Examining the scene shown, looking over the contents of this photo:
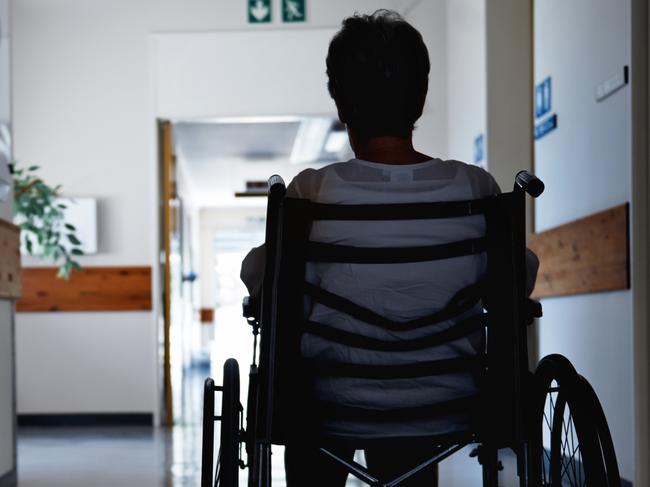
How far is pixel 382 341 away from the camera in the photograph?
5.04 ft

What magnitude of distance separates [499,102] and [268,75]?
1.97 meters

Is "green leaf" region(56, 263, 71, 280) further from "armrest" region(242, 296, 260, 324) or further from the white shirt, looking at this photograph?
the white shirt

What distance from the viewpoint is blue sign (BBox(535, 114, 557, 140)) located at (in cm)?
427

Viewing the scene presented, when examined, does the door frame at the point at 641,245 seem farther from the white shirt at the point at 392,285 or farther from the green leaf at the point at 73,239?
the green leaf at the point at 73,239

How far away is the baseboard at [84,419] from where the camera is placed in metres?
6.39

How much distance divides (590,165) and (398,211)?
7.70 feet

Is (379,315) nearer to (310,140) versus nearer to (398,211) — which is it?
(398,211)

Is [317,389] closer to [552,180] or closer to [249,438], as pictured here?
[249,438]

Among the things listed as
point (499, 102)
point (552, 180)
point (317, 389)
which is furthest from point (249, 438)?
point (499, 102)

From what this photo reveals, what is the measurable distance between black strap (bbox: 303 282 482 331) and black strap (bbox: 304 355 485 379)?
0.06m

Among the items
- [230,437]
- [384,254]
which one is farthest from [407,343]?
[230,437]

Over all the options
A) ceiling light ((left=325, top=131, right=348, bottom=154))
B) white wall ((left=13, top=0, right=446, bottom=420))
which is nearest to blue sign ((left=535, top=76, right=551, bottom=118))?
white wall ((left=13, top=0, right=446, bottom=420))

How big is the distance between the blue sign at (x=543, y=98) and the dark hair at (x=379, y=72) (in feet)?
9.51

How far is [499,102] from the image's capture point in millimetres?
4875
